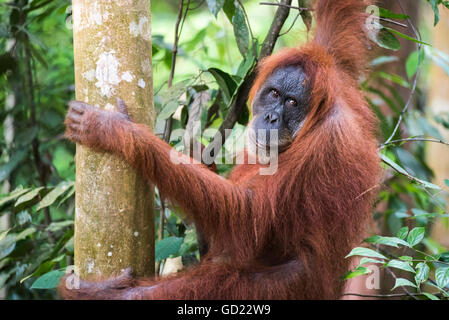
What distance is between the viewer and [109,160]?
258 cm

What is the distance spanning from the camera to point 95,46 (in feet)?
8.28

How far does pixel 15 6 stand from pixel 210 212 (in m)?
3.04

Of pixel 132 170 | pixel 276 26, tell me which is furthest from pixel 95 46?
pixel 276 26

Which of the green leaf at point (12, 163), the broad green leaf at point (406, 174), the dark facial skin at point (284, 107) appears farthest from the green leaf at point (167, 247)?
the green leaf at point (12, 163)

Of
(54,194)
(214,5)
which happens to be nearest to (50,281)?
(54,194)

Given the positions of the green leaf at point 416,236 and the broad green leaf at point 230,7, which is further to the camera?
the broad green leaf at point 230,7

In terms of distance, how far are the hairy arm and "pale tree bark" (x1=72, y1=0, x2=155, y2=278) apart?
61 millimetres

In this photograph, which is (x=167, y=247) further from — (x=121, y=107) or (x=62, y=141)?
(x=62, y=141)

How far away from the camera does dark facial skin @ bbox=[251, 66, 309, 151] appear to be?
3105 mm

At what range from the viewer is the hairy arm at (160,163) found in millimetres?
2576

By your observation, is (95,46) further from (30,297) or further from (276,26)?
(30,297)

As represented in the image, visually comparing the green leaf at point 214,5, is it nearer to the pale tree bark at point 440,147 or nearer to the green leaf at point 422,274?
the green leaf at point 422,274

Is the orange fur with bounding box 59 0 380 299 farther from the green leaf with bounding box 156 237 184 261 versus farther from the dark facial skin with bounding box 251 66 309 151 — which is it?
the green leaf with bounding box 156 237 184 261

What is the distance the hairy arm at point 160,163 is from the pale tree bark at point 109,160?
2.4 inches
